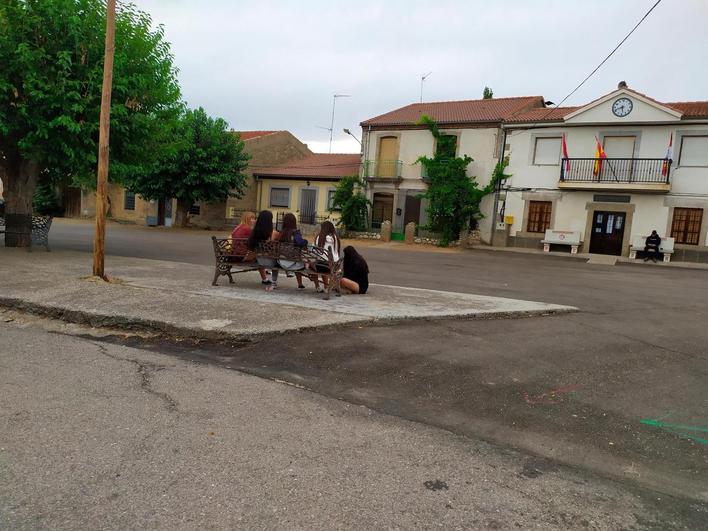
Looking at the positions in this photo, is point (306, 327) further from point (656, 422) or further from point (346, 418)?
point (656, 422)

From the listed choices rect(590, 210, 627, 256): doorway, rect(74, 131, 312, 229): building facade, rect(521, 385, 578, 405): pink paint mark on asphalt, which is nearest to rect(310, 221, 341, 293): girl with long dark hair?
rect(521, 385, 578, 405): pink paint mark on asphalt

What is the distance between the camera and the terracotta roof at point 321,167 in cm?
3312

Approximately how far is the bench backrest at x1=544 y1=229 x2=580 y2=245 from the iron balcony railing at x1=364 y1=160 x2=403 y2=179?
28.5 feet

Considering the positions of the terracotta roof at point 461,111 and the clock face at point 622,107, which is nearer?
the clock face at point 622,107

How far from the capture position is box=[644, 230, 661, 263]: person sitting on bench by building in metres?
22.0

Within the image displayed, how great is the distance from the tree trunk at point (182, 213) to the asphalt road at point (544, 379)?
91.8 feet

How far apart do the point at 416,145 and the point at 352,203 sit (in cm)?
475

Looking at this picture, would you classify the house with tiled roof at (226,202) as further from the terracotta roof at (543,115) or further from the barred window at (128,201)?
the terracotta roof at (543,115)

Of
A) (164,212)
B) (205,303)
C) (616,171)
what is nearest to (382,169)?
Result: (616,171)

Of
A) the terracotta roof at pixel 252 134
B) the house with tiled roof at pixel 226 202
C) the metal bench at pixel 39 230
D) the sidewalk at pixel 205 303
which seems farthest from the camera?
the terracotta roof at pixel 252 134

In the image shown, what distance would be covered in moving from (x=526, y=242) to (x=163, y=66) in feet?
62.0

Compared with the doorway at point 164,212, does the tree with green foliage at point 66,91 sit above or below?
above

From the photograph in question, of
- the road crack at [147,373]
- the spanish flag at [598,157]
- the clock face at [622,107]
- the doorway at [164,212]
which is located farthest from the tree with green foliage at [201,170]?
the road crack at [147,373]

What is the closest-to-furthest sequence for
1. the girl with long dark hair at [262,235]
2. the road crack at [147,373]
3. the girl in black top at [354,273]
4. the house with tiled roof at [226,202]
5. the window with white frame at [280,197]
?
the road crack at [147,373], the girl with long dark hair at [262,235], the girl in black top at [354,273], the window with white frame at [280,197], the house with tiled roof at [226,202]
